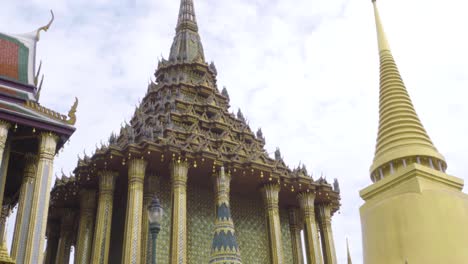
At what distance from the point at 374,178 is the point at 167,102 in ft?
48.7

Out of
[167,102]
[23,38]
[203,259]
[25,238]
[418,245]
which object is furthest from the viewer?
[167,102]

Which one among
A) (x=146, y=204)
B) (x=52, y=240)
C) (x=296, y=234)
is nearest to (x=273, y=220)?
(x=296, y=234)

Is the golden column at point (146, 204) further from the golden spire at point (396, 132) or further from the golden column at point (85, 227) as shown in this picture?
the golden spire at point (396, 132)

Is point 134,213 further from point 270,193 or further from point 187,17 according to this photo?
point 187,17

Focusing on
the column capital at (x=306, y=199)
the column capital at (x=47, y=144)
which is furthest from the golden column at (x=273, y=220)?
the column capital at (x=47, y=144)

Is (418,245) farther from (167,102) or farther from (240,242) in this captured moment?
(167,102)

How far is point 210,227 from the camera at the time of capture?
25.4 meters

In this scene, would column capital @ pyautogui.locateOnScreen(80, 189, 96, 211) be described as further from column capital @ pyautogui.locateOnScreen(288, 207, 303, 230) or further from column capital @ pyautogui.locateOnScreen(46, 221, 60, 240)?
column capital @ pyautogui.locateOnScreen(288, 207, 303, 230)

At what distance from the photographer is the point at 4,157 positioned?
60.0ft

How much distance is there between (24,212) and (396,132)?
504 inches

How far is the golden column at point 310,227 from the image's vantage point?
25.5 metres

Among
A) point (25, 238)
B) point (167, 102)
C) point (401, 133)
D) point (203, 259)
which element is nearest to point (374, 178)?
point (401, 133)

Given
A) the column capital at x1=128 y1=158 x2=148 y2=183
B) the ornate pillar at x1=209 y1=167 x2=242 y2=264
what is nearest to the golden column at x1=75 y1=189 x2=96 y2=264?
the column capital at x1=128 y1=158 x2=148 y2=183

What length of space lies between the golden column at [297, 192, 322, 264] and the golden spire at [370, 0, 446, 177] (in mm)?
9121
